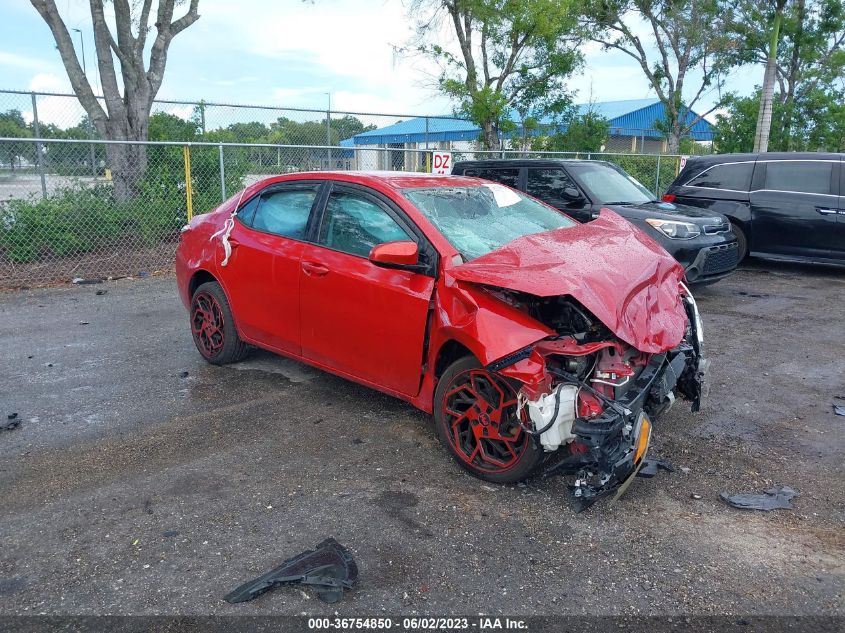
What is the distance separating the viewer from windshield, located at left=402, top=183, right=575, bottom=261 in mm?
4211

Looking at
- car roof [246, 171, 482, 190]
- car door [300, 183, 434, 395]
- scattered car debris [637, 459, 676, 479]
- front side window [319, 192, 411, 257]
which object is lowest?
scattered car debris [637, 459, 676, 479]

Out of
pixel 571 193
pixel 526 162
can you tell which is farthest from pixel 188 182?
pixel 571 193

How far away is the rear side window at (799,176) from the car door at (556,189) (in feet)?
13.1

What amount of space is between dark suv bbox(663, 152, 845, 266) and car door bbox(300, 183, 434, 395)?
794 cm

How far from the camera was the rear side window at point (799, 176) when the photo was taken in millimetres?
9922

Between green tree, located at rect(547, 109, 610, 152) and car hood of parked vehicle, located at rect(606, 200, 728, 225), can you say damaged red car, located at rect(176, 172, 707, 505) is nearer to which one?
car hood of parked vehicle, located at rect(606, 200, 728, 225)

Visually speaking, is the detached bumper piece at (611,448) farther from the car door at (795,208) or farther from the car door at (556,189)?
the car door at (795,208)

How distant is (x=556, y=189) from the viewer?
27.9 feet

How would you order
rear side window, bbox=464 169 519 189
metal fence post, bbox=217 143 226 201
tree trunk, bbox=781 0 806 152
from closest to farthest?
rear side window, bbox=464 169 519 189
metal fence post, bbox=217 143 226 201
tree trunk, bbox=781 0 806 152

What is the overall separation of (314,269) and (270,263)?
1.78ft

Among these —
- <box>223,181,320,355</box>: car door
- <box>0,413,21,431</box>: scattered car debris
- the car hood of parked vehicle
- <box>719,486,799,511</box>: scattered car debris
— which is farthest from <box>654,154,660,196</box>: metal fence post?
<box>0,413,21,431</box>: scattered car debris

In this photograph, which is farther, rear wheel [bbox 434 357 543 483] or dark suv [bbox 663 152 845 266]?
dark suv [bbox 663 152 845 266]

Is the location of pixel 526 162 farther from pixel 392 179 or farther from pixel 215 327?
pixel 215 327

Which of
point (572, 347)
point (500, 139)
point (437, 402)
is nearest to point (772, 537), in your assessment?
point (572, 347)
